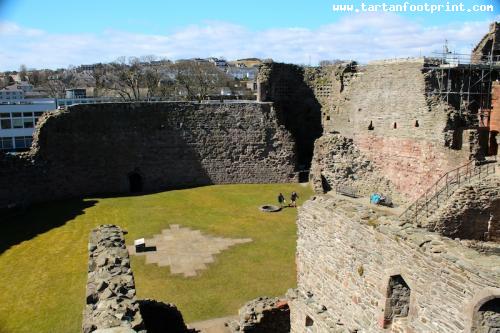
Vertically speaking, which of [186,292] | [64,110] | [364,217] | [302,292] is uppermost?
[64,110]

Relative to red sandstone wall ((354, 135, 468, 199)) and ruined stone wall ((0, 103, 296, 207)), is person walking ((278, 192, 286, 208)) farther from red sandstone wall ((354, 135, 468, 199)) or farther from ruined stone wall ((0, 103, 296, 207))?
red sandstone wall ((354, 135, 468, 199))

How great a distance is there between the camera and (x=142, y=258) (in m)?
16.2

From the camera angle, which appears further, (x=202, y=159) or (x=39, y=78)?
(x=39, y=78)

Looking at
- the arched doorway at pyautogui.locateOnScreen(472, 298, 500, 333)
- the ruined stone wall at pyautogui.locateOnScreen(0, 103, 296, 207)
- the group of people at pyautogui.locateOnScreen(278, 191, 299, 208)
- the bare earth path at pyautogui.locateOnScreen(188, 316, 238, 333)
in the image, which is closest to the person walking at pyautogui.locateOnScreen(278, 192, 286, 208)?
the group of people at pyautogui.locateOnScreen(278, 191, 299, 208)

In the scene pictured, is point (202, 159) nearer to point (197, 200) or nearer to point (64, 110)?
point (197, 200)

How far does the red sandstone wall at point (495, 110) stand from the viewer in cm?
1967

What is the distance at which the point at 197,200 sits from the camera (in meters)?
23.5

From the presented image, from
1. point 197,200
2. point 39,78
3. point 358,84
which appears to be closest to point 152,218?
point 197,200

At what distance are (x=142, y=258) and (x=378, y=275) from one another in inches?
419

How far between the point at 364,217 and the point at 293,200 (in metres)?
14.4

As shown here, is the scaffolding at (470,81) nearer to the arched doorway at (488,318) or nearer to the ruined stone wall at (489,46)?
the ruined stone wall at (489,46)

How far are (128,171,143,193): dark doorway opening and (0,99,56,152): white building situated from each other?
2348cm

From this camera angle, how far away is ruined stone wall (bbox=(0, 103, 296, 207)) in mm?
23266

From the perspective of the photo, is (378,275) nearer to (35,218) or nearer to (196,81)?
(35,218)
